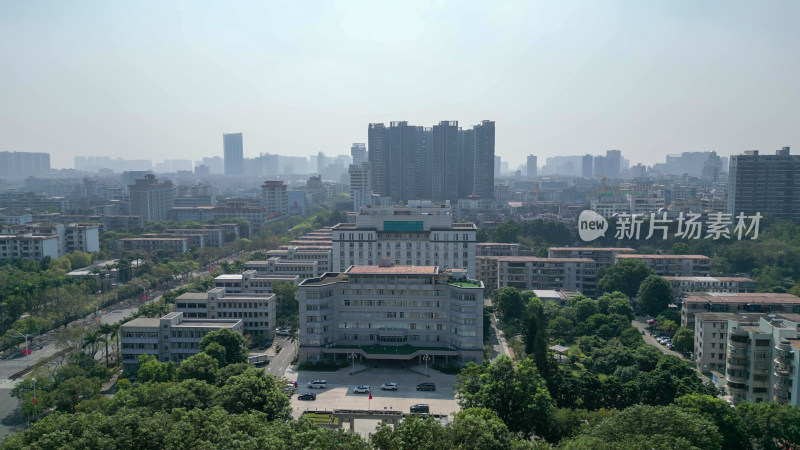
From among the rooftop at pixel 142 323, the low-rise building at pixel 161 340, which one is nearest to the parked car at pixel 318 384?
the low-rise building at pixel 161 340

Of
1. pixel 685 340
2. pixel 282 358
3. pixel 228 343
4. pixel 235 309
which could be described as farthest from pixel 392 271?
pixel 685 340

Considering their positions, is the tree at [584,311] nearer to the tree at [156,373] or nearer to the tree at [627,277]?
the tree at [627,277]

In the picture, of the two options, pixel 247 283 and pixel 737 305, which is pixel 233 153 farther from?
pixel 737 305

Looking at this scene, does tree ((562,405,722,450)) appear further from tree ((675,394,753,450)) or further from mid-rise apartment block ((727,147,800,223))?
mid-rise apartment block ((727,147,800,223))

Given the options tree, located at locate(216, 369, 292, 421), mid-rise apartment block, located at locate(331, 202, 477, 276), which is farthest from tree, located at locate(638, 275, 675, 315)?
tree, located at locate(216, 369, 292, 421)

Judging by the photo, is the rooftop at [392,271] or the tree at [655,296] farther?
the tree at [655,296]

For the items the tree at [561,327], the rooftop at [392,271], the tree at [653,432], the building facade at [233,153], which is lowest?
the tree at [561,327]
